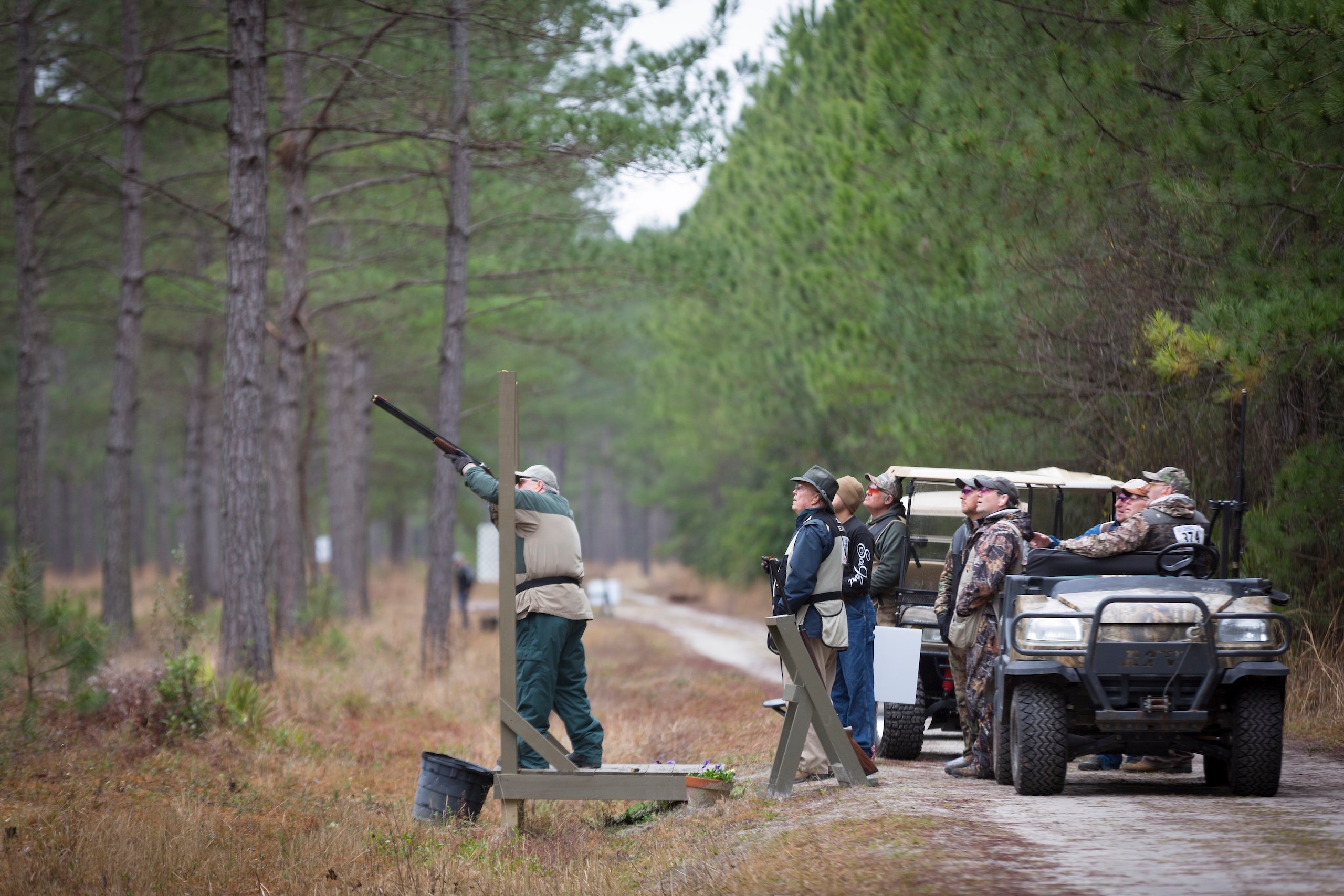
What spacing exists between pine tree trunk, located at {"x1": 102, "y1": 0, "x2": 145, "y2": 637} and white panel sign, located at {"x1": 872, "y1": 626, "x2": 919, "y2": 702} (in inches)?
518

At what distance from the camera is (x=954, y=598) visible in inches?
352

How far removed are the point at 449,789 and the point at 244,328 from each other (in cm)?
654

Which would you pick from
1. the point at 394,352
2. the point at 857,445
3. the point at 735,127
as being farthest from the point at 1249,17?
the point at 394,352

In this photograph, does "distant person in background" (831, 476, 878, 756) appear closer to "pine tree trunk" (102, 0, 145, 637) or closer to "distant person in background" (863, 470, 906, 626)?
"distant person in background" (863, 470, 906, 626)

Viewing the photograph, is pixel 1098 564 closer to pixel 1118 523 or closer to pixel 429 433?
pixel 1118 523

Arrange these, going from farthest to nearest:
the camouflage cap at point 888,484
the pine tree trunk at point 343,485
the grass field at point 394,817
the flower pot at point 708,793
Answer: the pine tree trunk at point 343,485, the camouflage cap at point 888,484, the flower pot at point 708,793, the grass field at point 394,817

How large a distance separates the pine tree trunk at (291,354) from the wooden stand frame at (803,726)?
11.6 m

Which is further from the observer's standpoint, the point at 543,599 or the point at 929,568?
the point at 929,568

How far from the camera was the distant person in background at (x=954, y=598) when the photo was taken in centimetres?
885

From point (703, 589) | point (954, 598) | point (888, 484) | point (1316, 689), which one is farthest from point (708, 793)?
point (703, 589)

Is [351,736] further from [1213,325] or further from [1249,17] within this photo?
[1249,17]

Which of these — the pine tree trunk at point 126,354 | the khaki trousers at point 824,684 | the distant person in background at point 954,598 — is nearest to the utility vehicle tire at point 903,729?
the distant person in background at point 954,598

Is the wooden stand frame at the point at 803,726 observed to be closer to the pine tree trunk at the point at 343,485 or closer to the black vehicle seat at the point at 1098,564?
the black vehicle seat at the point at 1098,564

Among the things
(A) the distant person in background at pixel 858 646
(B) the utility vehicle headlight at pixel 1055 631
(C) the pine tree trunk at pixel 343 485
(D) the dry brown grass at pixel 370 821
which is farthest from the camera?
(C) the pine tree trunk at pixel 343 485
